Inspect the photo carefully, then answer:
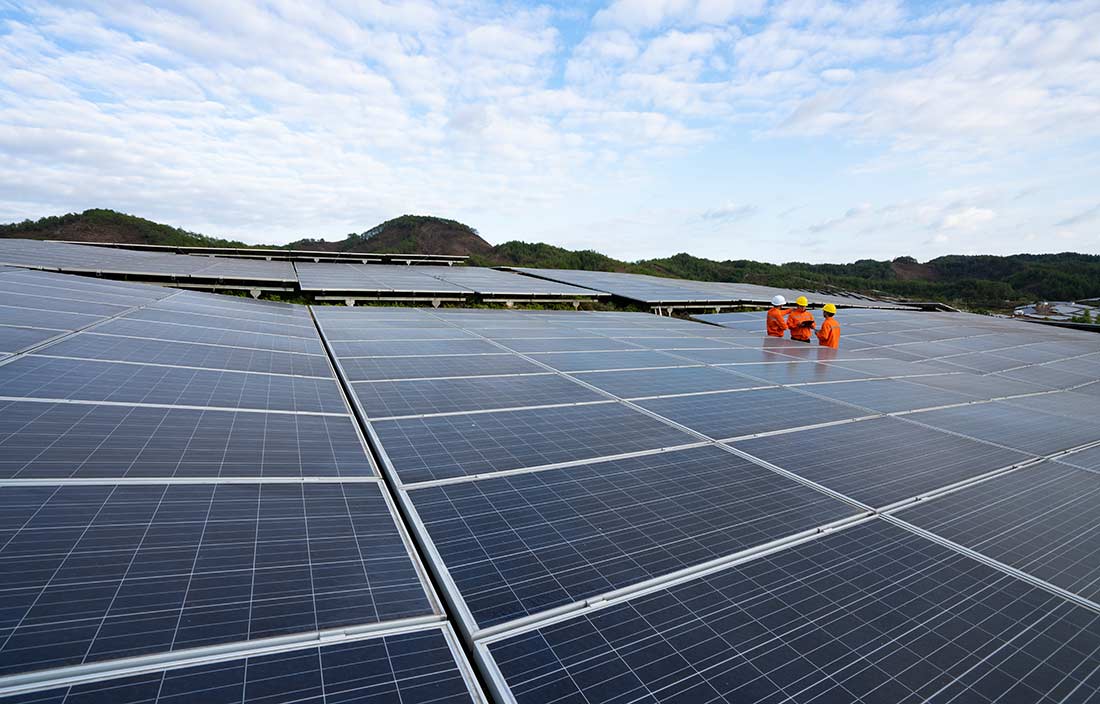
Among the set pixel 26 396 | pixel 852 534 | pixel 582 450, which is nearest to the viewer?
pixel 852 534

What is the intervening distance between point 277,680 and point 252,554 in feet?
3.81

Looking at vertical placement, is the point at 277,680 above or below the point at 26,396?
below

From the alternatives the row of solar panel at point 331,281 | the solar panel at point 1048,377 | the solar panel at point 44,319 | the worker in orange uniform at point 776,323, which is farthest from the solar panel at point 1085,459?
the row of solar panel at point 331,281

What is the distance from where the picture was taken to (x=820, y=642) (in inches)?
113

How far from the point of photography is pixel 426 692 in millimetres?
2355

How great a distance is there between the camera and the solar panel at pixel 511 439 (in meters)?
4.88

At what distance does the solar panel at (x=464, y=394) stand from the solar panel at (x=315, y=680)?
3660mm

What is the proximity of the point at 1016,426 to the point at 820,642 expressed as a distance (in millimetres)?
7312

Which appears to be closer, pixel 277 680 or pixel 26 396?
pixel 277 680

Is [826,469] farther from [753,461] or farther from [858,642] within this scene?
[858,642]

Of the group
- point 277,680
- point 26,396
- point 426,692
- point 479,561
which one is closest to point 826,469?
point 479,561

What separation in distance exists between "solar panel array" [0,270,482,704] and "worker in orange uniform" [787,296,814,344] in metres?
13.5

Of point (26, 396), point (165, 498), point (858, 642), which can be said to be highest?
point (26, 396)

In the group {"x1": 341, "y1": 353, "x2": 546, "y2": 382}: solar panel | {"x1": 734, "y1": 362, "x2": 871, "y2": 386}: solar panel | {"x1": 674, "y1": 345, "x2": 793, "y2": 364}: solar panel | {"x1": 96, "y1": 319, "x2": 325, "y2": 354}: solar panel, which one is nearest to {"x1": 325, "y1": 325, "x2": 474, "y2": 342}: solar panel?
{"x1": 96, "y1": 319, "x2": 325, "y2": 354}: solar panel
